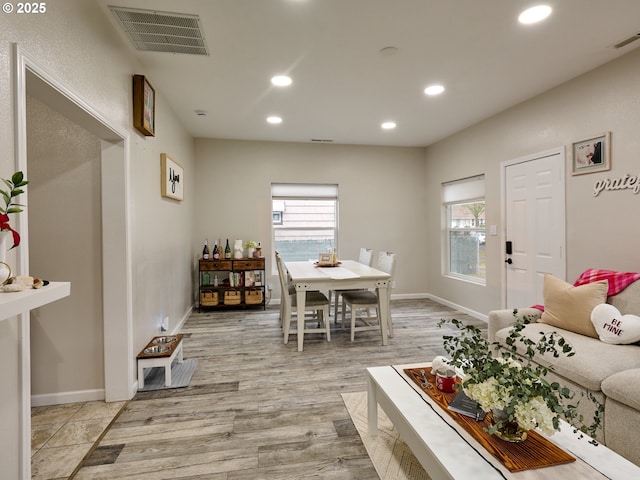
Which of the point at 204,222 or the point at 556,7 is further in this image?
the point at 204,222

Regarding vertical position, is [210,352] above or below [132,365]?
below

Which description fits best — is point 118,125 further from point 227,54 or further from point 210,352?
point 210,352

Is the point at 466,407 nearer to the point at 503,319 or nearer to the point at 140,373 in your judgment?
the point at 503,319

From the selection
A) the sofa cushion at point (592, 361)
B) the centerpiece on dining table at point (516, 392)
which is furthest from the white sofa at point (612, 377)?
the centerpiece on dining table at point (516, 392)

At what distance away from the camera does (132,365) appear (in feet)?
8.21

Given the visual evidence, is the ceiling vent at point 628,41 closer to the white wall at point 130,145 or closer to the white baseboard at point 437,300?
the white baseboard at point 437,300

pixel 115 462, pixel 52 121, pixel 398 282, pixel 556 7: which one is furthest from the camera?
pixel 398 282

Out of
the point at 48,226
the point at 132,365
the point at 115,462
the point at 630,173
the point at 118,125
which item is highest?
the point at 118,125

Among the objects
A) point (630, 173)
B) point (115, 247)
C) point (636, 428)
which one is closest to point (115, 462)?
point (115, 247)

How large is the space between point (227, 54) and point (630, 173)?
3.38 m

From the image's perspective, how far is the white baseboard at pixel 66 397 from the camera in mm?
2363

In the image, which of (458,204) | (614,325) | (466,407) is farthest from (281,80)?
(458,204)

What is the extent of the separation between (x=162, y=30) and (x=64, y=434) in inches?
107

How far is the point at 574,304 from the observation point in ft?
7.96
